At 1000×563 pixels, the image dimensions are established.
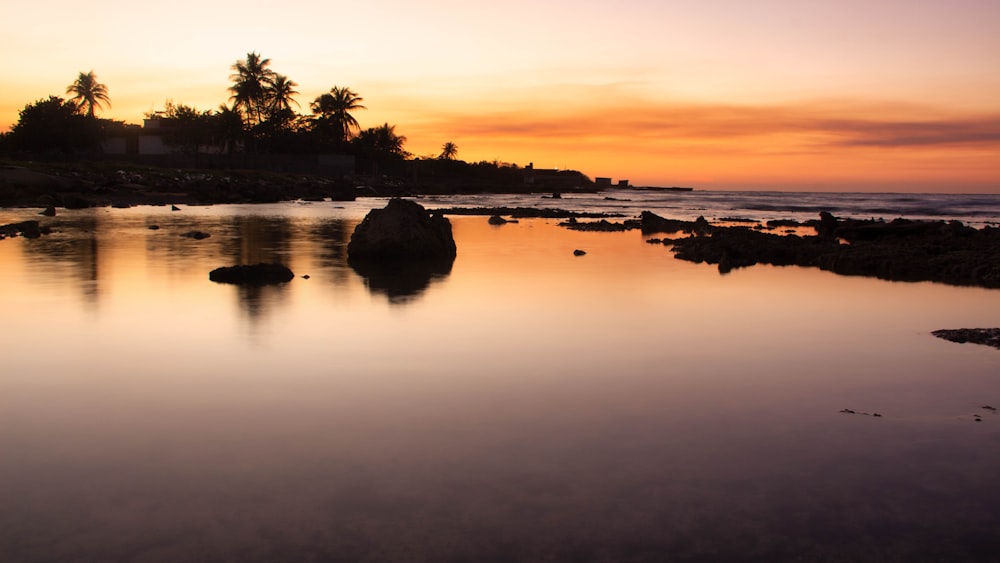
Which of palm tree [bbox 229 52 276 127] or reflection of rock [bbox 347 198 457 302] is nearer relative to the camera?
reflection of rock [bbox 347 198 457 302]

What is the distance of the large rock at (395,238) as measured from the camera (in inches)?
711

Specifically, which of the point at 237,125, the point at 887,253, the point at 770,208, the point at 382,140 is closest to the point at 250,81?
the point at 237,125

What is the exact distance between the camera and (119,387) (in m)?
7.13

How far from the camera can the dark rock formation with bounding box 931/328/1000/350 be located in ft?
30.4

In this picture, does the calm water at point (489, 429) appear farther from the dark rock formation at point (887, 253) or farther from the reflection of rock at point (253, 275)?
the dark rock formation at point (887, 253)

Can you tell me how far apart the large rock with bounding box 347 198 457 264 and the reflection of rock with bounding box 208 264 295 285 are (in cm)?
385

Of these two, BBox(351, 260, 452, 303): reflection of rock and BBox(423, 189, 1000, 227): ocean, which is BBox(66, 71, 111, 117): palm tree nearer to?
BBox(423, 189, 1000, 227): ocean

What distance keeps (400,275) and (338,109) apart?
87.3 meters

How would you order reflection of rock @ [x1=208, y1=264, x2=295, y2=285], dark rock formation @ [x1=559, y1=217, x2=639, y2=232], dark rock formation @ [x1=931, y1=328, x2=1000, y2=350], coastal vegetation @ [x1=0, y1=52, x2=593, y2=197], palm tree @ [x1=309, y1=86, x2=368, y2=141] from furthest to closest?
palm tree @ [x1=309, y1=86, x2=368, y2=141]
coastal vegetation @ [x1=0, y1=52, x2=593, y2=197]
dark rock formation @ [x1=559, y1=217, x2=639, y2=232]
reflection of rock @ [x1=208, y1=264, x2=295, y2=285]
dark rock formation @ [x1=931, y1=328, x2=1000, y2=350]

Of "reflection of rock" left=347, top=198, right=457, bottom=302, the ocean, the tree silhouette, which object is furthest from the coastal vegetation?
"reflection of rock" left=347, top=198, right=457, bottom=302

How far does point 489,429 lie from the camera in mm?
5949

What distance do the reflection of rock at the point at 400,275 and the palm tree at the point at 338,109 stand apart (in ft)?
275

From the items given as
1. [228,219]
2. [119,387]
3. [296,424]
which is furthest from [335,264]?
[228,219]

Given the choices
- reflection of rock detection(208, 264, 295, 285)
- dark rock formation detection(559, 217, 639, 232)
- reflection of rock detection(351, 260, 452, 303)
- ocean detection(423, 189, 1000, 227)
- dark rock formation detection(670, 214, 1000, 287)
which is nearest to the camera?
reflection of rock detection(351, 260, 452, 303)
